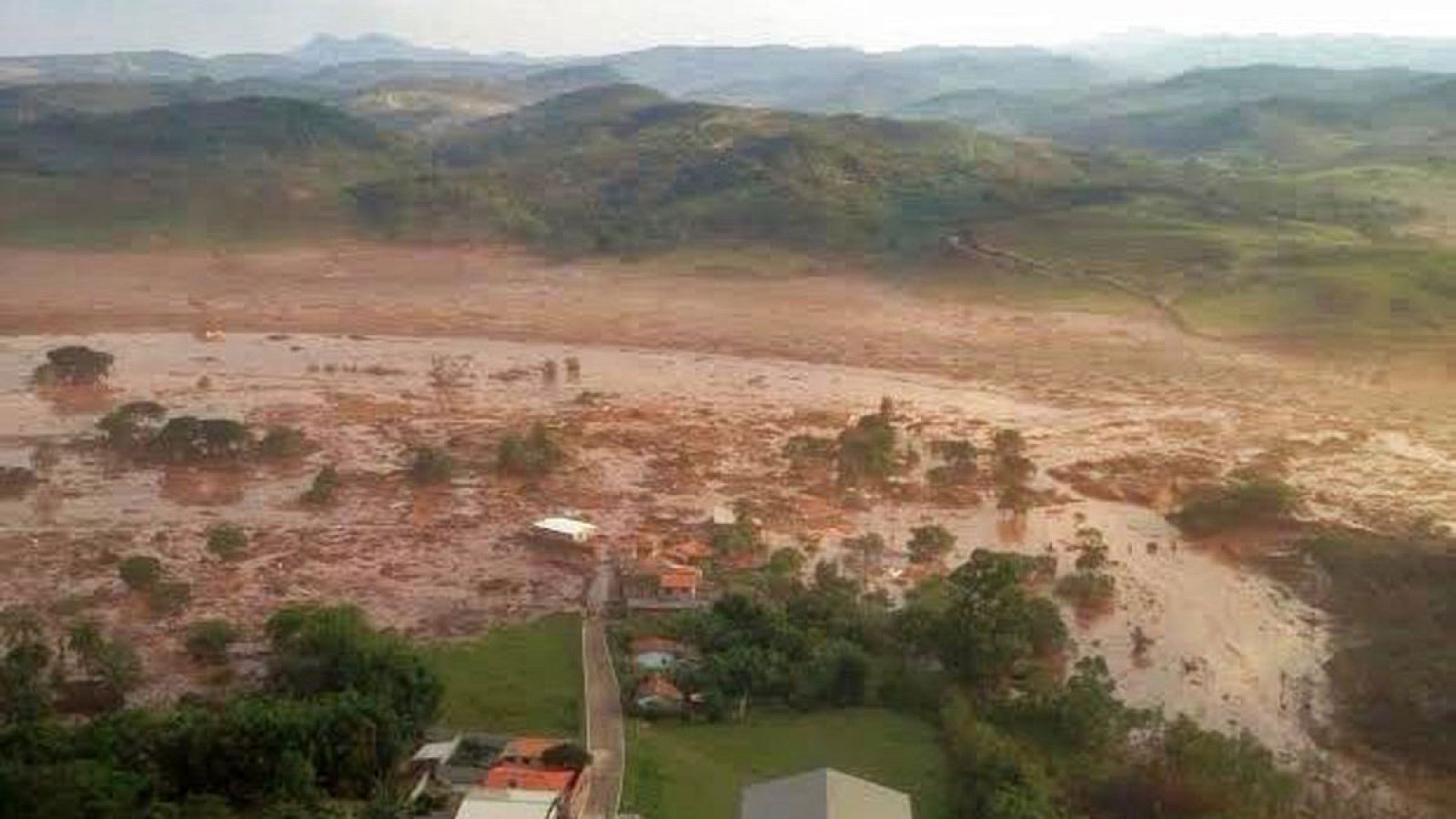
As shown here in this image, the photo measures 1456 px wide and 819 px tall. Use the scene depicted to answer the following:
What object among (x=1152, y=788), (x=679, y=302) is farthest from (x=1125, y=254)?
(x=1152, y=788)

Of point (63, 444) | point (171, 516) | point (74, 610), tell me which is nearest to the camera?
point (74, 610)

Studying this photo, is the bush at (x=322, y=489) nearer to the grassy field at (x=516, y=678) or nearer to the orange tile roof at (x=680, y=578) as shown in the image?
the grassy field at (x=516, y=678)

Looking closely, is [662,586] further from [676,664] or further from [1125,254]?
[1125,254]

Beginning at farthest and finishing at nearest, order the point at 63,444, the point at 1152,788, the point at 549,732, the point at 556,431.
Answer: the point at 556,431 → the point at 63,444 → the point at 549,732 → the point at 1152,788

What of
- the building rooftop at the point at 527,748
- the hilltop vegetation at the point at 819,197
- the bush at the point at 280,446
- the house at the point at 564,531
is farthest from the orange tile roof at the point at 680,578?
the hilltop vegetation at the point at 819,197

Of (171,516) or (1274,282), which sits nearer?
(171,516)

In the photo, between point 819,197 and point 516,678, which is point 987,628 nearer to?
point 516,678

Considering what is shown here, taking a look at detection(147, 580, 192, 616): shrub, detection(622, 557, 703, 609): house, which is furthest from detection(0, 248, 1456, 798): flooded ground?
detection(622, 557, 703, 609): house
